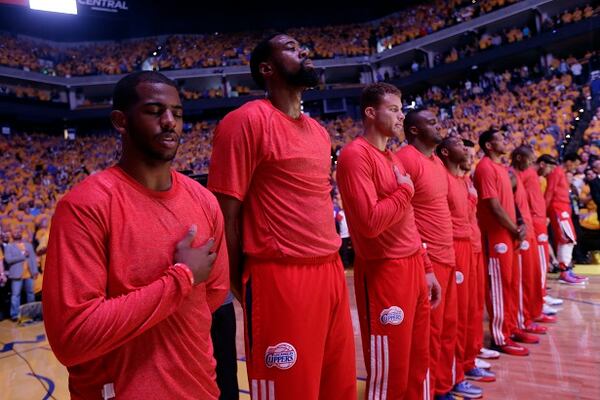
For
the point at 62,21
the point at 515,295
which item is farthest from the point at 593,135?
the point at 62,21

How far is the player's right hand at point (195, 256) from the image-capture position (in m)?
1.29

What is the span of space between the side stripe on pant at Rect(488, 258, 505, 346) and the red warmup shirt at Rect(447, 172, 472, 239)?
811mm

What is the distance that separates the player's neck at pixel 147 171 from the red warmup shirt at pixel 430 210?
6.43ft

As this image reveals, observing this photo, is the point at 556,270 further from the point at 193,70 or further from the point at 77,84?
the point at 77,84

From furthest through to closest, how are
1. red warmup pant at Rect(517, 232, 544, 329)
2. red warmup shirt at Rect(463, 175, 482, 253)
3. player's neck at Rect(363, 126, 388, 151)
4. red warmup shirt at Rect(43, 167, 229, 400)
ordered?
red warmup pant at Rect(517, 232, 544, 329) → red warmup shirt at Rect(463, 175, 482, 253) → player's neck at Rect(363, 126, 388, 151) → red warmup shirt at Rect(43, 167, 229, 400)

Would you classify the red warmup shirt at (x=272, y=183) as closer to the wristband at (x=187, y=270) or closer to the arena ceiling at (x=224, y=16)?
the wristband at (x=187, y=270)

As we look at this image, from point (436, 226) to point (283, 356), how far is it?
1613 millimetres

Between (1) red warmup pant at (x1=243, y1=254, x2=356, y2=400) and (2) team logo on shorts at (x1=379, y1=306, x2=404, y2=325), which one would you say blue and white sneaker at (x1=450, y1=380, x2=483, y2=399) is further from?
(1) red warmup pant at (x1=243, y1=254, x2=356, y2=400)

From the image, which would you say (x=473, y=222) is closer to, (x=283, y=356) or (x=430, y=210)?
(x=430, y=210)

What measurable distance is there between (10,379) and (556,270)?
7.69 m

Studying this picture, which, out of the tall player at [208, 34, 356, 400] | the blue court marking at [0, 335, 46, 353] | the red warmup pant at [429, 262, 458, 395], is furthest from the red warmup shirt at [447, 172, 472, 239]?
the blue court marking at [0, 335, 46, 353]

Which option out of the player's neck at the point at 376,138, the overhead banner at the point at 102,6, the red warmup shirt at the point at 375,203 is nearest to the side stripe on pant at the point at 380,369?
the red warmup shirt at the point at 375,203

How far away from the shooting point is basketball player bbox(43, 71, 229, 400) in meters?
1.15

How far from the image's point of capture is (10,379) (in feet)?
13.9
